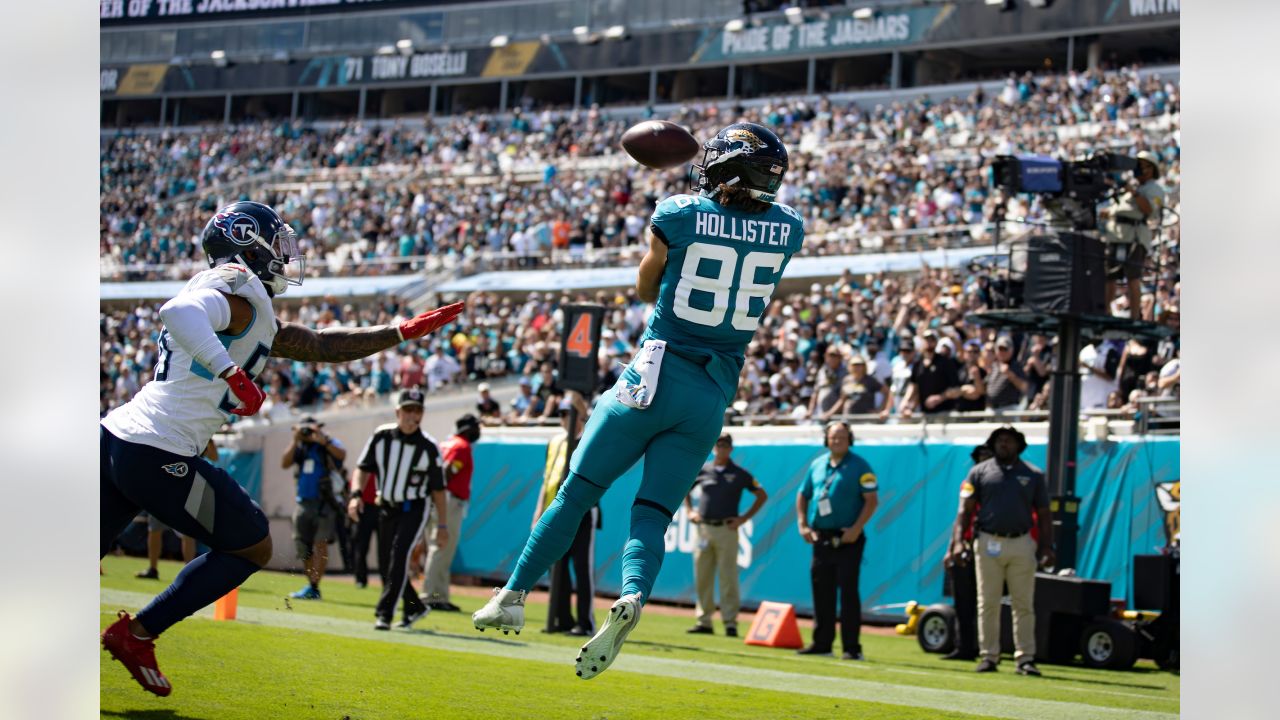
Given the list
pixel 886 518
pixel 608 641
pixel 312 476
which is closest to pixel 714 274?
pixel 608 641

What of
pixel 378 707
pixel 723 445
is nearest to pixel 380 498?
pixel 723 445

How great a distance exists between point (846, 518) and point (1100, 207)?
165 inches

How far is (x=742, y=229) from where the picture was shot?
5.17 m

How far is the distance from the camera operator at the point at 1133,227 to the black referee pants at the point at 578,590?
457 centimetres

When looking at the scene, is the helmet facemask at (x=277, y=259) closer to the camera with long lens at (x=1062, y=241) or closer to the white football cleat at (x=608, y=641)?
the white football cleat at (x=608, y=641)

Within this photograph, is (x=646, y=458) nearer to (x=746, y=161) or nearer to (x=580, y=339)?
(x=746, y=161)

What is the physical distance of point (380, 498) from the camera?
1014 cm

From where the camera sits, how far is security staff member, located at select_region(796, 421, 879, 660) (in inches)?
405

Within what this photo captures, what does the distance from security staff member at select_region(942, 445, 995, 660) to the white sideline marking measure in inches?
103

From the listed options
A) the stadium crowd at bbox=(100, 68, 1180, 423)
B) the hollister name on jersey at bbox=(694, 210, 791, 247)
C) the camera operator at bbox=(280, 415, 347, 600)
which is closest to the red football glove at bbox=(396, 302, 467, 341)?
the hollister name on jersey at bbox=(694, 210, 791, 247)

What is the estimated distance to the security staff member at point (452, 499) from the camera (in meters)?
11.6

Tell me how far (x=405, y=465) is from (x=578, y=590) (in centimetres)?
167

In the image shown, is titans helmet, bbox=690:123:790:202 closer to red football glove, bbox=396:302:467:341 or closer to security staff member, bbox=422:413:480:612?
red football glove, bbox=396:302:467:341

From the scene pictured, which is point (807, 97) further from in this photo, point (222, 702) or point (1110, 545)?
point (222, 702)
